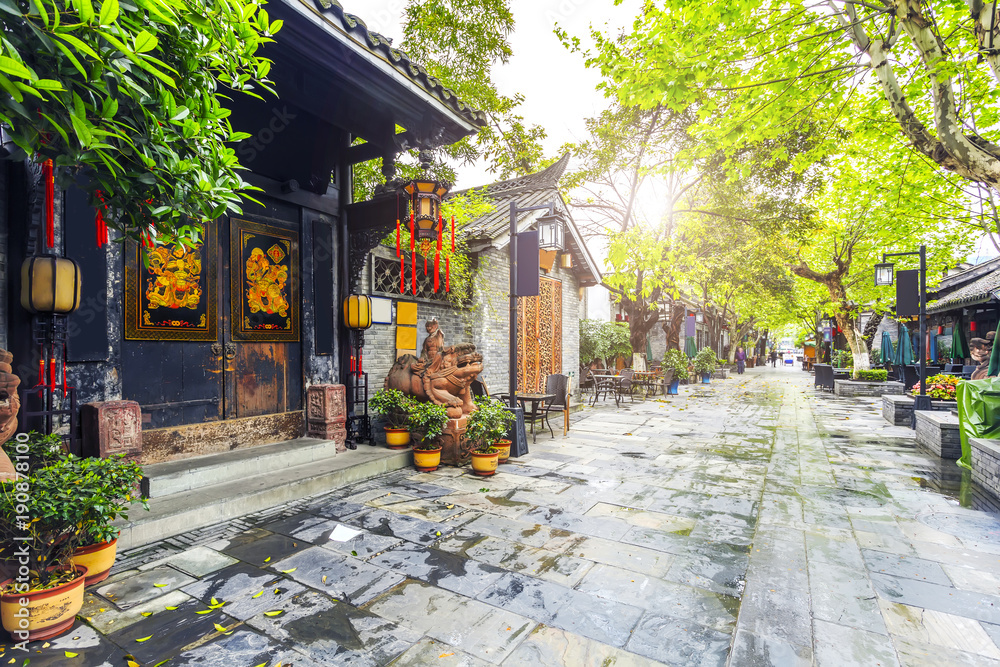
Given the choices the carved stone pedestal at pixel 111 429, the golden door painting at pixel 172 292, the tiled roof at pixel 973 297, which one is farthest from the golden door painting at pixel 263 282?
the tiled roof at pixel 973 297

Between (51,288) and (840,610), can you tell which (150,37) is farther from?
(840,610)

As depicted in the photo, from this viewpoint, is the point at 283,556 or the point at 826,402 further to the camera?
the point at 826,402

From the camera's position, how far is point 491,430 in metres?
6.38

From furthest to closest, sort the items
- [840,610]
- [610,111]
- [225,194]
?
[610,111], [840,610], [225,194]

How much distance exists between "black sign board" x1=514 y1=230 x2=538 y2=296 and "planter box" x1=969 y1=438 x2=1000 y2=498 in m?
6.05

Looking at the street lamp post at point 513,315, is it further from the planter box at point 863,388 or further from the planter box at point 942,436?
the planter box at point 863,388

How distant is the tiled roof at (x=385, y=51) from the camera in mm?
4277

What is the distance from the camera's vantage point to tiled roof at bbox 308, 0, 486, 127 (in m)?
4.28

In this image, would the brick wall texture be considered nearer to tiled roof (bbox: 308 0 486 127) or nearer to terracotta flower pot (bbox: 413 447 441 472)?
terracotta flower pot (bbox: 413 447 441 472)

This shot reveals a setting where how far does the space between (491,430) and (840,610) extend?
4.00 metres

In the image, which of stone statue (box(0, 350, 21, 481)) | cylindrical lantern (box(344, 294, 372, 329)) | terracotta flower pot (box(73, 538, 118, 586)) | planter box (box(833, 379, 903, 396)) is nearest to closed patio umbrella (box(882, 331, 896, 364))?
planter box (box(833, 379, 903, 396))

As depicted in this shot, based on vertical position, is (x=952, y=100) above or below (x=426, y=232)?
above

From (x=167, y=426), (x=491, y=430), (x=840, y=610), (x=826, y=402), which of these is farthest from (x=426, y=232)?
(x=826, y=402)

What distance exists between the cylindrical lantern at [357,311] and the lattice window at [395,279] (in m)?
0.80
